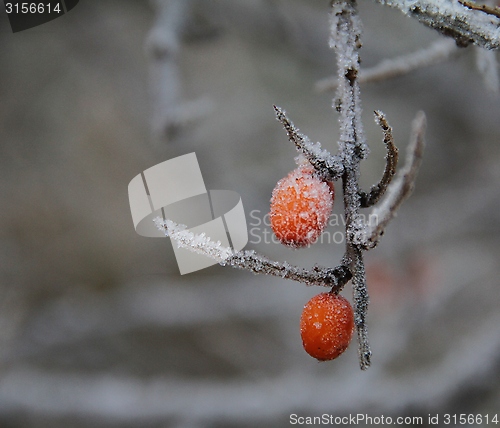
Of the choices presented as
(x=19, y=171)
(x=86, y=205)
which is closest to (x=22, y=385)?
(x=86, y=205)

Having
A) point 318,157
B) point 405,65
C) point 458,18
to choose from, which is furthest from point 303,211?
point 405,65

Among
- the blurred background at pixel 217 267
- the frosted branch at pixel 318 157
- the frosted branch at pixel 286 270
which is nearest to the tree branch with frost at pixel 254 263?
the frosted branch at pixel 286 270

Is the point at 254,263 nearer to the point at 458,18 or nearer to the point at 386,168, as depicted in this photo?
the point at 386,168

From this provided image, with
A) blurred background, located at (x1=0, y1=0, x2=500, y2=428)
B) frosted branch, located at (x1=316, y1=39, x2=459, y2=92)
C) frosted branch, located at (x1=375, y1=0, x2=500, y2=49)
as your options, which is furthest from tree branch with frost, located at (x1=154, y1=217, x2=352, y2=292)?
blurred background, located at (x1=0, y1=0, x2=500, y2=428)

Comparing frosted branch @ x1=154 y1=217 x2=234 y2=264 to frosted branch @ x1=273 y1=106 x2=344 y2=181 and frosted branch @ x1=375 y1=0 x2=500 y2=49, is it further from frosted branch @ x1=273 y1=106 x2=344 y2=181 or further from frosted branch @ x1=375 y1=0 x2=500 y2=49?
frosted branch @ x1=375 y1=0 x2=500 y2=49

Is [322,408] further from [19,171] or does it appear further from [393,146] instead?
[19,171]

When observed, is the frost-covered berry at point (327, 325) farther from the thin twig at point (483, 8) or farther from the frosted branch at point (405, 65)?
the frosted branch at point (405, 65)
